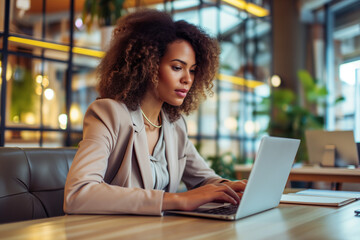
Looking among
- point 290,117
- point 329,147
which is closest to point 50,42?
point 329,147

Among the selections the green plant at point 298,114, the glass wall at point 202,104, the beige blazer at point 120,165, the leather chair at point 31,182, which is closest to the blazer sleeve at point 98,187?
the beige blazer at point 120,165

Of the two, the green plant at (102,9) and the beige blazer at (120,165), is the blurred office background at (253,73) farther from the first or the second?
the beige blazer at (120,165)

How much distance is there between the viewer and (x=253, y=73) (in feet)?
26.2

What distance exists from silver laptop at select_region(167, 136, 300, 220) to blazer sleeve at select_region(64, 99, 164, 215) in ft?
0.38

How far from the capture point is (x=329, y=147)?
3270mm

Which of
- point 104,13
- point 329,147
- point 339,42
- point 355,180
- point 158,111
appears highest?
point 339,42

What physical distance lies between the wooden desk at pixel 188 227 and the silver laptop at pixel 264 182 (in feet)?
0.10

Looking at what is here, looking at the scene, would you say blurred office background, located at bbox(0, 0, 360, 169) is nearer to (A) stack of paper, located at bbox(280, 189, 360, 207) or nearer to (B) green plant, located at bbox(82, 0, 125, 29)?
(B) green plant, located at bbox(82, 0, 125, 29)

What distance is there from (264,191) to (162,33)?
0.87m

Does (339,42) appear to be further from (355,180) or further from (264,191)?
(264,191)

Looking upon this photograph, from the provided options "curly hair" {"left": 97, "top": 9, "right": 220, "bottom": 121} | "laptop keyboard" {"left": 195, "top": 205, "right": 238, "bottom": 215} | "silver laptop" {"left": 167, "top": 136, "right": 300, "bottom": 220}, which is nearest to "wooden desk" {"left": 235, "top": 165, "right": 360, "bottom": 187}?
"curly hair" {"left": 97, "top": 9, "right": 220, "bottom": 121}

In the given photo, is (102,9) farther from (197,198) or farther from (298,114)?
(298,114)

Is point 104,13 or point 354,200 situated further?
point 104,13

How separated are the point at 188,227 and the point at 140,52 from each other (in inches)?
35.9
